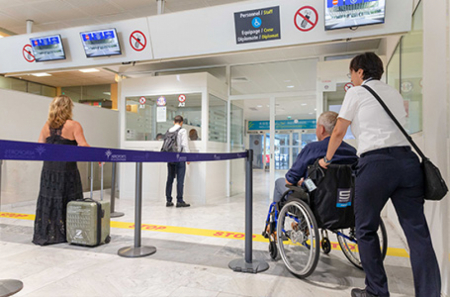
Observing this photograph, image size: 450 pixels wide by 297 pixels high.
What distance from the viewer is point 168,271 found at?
7.50 feet

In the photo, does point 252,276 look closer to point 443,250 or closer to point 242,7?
point 443,250

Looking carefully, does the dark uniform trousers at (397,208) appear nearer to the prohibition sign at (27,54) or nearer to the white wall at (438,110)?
the white wall at (438,110)

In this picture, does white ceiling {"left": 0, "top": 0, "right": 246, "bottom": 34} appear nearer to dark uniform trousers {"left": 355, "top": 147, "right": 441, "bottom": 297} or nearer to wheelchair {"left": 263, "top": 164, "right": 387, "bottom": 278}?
wheelchair {"left": 263, "top": 164, "right": 387, "bottom": 278}

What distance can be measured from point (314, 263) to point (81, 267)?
172 centimetres

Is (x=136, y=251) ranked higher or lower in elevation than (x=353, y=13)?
lower

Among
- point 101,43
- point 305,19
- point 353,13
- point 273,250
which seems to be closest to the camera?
point 273,250

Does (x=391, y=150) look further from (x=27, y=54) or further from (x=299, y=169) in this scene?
(x=27, y=54)

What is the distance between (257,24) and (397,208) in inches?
124

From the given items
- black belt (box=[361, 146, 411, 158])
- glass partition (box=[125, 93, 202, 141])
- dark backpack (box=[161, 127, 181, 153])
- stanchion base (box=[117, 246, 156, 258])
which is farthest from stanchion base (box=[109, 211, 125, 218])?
black belt (box=[361, 146, 411, 158])

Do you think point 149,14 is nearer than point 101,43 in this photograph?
No

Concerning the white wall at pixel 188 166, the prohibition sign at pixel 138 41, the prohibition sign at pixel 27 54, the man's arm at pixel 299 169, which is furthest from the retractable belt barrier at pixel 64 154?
the prohibition sign at pixel 27 54

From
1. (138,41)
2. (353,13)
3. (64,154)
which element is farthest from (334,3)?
(64,154)

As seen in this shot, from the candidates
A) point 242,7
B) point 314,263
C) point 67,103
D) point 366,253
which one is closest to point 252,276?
point 314,263

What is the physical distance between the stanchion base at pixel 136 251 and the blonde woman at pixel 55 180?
72 cm
